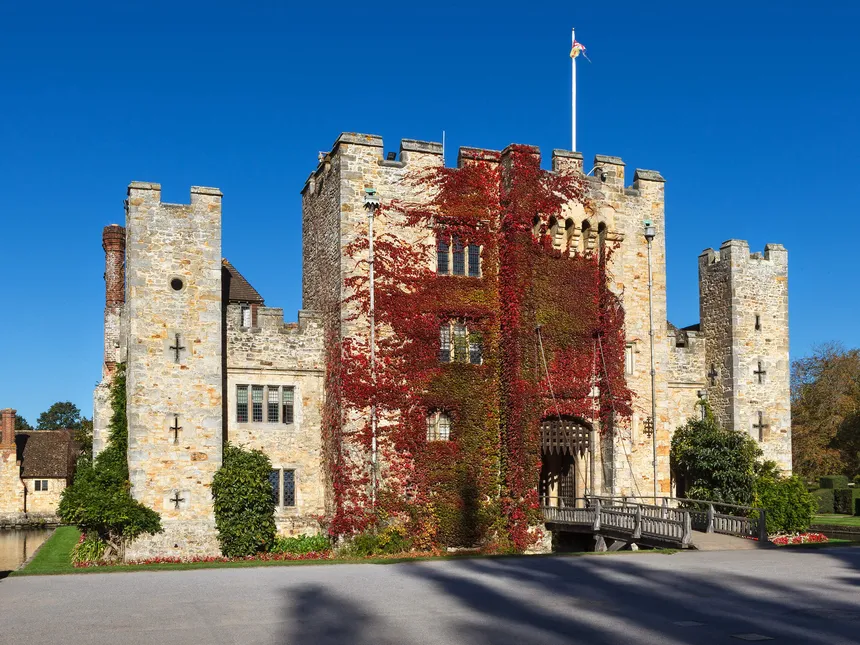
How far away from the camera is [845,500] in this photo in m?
48.8

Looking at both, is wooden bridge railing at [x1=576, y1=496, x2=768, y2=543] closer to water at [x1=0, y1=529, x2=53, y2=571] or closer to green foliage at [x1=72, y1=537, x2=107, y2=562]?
green foliage at [x1=72, y1=537, x2=107, y2=562]

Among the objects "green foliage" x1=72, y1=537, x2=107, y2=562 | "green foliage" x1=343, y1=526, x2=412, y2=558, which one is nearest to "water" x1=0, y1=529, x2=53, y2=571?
"green foliage" x1=72, y1=537, x2=107, y2=562

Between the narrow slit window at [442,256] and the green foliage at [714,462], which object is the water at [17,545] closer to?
the narrow slit window at [442,256]

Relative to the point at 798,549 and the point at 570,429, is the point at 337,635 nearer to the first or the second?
the point at 798,549

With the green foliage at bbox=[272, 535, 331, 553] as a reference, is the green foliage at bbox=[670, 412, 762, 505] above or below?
above

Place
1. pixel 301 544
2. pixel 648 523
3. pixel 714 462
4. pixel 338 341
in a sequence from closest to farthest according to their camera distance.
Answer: pixel 648 523
pixel 301 544
pixel 338 341
pixel 714 462

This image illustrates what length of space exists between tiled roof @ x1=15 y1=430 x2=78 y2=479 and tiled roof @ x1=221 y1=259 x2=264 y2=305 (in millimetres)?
39407

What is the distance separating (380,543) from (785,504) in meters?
14.3

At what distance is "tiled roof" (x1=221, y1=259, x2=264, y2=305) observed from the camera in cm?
3312

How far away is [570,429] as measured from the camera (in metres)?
31.1

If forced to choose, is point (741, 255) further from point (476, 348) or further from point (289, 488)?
point (289, 488)

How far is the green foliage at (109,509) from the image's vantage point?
1053 inches

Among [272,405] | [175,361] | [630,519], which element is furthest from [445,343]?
[175,361]

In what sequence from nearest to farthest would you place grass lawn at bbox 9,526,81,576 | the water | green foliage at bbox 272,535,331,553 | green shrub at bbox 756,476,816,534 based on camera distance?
grass lawn at bbox 9,526,81,576 → green foliage at bbox 272,535,331,553 → green shrub at bbox 756,476,816,534 → the water
